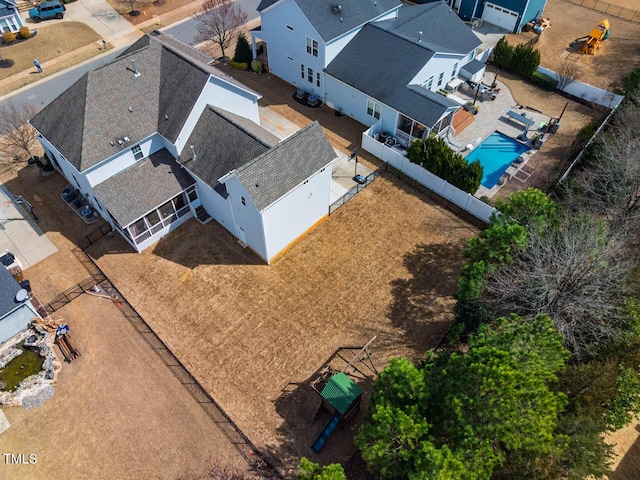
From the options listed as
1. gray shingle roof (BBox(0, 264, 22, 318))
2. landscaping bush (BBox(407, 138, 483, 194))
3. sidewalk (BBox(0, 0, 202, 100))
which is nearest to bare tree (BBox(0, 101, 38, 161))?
sidewalk (BBox(0, 0, 202, 100))

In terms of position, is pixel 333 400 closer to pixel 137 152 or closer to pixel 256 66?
pixel 137 152

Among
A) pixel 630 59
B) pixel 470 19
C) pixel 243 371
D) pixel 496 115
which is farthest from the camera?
pixel 470 19

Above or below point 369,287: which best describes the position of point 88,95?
above

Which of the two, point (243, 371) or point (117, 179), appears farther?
point (117, 179)

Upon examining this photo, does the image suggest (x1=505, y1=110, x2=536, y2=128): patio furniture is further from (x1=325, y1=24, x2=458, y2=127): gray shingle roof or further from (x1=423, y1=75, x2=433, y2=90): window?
(x1=325, y1=24, x2=458, y2=127): gray shingle roof

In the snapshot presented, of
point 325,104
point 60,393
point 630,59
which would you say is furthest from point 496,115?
point 60,393

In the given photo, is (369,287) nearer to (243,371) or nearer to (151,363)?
(243,371)
